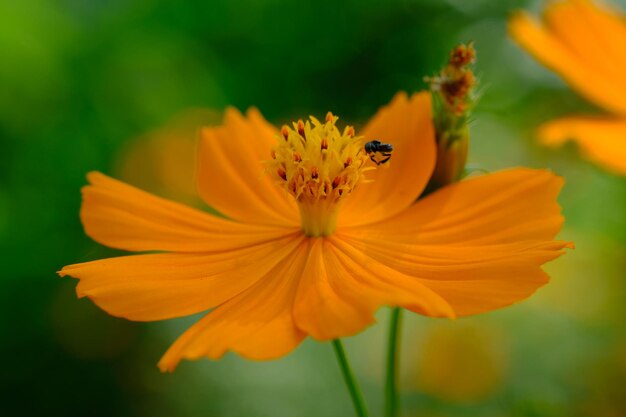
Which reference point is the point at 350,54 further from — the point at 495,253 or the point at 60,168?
the point at 495,253

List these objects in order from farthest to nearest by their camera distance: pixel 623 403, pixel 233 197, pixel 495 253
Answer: pixel 623 403
pixel 233 197
pixel 495 253

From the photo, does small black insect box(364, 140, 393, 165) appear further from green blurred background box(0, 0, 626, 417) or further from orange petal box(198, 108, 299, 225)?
green blurred background box(0, 0, 626, 417)

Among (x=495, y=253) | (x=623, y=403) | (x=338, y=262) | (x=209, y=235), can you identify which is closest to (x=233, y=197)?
(x=209, y=235)

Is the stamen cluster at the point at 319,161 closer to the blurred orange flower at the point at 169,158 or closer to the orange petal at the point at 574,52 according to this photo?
the orange petal at the point at 574,52

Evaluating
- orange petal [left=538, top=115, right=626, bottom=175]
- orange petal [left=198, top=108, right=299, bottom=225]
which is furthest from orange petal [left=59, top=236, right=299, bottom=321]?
orange petal [left=538, top=115, right=626, bottom=175]

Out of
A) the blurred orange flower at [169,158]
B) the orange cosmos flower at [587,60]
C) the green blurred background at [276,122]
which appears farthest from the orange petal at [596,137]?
the blurred orange flower at [169,158]

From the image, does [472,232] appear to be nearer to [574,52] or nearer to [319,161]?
[319,161]

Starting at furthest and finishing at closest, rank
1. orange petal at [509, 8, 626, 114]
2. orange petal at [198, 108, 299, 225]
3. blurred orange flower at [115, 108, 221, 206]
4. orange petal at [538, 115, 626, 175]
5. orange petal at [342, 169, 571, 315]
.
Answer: blurred orange flower at [115, 108, 221, 206] → orange petal at [509, 8, 626, 114] → orange petal at [538, 115, 626, 175] → orange petal at [198, 108, 299, 225] → orange petal at [342, 169, 571, 315]
